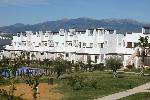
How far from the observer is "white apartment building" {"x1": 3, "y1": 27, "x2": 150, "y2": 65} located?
86125mm

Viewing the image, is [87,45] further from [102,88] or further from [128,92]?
[128,92]

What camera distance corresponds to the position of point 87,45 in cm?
9050

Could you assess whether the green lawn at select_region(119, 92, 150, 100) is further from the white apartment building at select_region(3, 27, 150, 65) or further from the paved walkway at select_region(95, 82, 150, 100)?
the white apartment building at select_region(3, 27, 150, 65)

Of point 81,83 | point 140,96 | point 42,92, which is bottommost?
point 140,96

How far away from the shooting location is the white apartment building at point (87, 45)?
86125mm

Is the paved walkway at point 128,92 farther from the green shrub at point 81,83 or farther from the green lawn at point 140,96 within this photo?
the green shrub at point 81,83

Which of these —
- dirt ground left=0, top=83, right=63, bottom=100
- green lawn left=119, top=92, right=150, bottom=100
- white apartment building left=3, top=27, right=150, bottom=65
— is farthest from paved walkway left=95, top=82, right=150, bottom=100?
white apartment building left=3, top=27, right=150, bottom=65

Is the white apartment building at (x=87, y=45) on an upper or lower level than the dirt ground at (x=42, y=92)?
upper

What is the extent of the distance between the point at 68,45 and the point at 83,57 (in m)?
6.85

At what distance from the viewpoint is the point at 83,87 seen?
51.0 meters

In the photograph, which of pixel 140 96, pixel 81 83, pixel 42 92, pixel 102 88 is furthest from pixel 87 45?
pixel 140 96

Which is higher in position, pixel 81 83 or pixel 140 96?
pixel 81 83

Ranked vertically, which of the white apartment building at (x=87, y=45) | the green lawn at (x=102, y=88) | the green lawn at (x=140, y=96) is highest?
the white apartment building at (x=87, y=45)

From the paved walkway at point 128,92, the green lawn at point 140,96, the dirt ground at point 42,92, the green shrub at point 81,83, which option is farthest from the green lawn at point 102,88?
the green lawn at point 140,96
